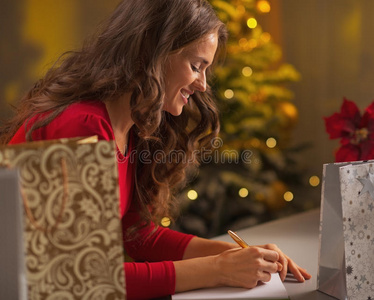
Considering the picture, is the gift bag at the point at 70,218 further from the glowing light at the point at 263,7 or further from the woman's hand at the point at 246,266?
the glowing light at the point at 263,7

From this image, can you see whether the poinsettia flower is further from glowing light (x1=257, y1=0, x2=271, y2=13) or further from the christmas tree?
glowing light (x1=257, y1=0, x2=271, y2=13)

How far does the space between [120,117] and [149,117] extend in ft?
0.36

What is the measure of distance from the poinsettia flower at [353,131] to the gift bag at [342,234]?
0.47 metres

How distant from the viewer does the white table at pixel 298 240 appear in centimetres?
105

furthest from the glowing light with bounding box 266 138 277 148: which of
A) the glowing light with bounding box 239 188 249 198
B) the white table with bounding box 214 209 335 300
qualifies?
the white table with bounding box 214 209 335 300

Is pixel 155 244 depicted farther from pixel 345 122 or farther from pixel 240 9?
pixel 240 9

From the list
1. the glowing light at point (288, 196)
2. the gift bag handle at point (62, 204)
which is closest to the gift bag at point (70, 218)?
the gift bag handle at point (62, 204)

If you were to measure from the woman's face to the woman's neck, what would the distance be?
92mm

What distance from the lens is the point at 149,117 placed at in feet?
3.82

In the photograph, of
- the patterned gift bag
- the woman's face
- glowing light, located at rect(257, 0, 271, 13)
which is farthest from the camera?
glowing light, located at rect(257, 0, 271, 13)

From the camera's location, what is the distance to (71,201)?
0.70 m

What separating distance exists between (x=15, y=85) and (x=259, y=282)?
6.63 feet

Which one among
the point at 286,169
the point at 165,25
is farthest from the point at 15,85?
the point at 165,25

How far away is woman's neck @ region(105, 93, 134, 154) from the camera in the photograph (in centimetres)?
121
